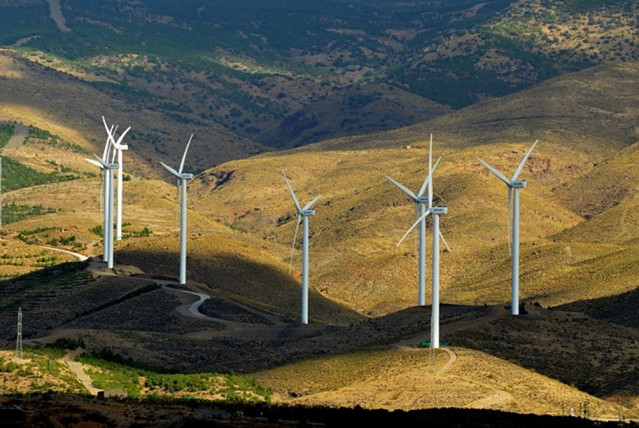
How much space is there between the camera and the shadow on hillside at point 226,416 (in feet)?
252

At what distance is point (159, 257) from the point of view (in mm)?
167750

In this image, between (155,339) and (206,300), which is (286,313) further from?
(155,339)

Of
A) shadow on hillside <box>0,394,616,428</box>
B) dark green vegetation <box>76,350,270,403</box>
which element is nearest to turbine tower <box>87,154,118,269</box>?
dark green vegetation <box>76,350,270,403</box>

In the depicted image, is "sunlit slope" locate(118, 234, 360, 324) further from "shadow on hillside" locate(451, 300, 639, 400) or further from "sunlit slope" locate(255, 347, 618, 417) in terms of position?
"sunlit slope" locate(255, 347, 618, 417)

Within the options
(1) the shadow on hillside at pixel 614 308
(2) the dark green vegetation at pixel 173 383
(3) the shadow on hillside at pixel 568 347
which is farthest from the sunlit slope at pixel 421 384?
(1) the shadow on hillside at pixel 614 308

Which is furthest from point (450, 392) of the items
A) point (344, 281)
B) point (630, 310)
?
point (344, 281)

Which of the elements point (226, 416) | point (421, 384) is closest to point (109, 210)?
point (421, 384)

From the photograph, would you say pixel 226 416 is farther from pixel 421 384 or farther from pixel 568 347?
pixel 568 347

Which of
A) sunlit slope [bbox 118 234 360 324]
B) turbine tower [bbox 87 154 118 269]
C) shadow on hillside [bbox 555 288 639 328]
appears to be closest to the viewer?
shadow on hillside [bbox 555 288 639 328]

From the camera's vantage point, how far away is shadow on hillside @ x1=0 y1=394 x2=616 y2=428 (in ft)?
252

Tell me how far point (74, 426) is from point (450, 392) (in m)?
25.9

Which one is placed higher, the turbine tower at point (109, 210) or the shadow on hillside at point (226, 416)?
the turbine tower at point (109, 210)

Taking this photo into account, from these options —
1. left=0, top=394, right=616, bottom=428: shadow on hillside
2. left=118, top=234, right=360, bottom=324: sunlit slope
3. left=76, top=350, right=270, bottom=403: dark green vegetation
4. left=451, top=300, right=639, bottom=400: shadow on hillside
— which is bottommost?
left=0, top=394, right=616, bottom=428: shadow on hillside

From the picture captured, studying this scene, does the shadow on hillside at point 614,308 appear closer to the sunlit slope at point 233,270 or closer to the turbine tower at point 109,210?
the sunlit slope at point 233,270
